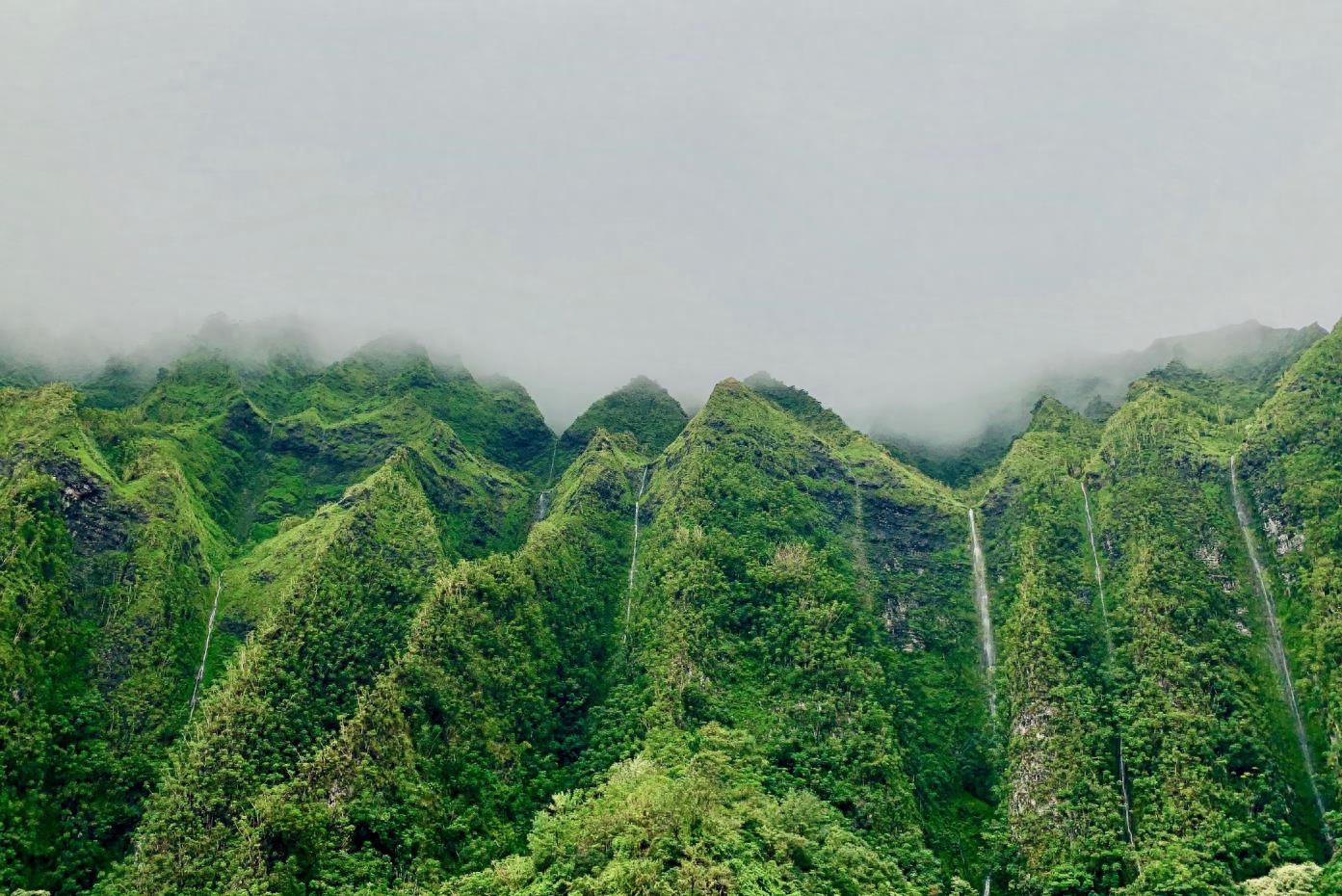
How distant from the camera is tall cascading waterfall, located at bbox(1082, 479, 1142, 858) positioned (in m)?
79.5

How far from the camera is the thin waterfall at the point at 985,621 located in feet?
341

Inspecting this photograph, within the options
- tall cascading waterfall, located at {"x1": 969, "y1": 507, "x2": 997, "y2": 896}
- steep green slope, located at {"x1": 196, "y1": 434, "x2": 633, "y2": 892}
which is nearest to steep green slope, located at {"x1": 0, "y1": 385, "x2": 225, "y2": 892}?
steep green slope, located at {"x1": 196, "y1": 434, "x2": 633, "y2": 892}

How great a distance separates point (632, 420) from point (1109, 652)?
107 metres

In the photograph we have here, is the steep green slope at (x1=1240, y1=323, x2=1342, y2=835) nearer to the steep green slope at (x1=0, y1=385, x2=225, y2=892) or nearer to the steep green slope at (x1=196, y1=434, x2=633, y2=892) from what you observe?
the steep green slope at (x1=196, y1=434, x2=633, y2=892)

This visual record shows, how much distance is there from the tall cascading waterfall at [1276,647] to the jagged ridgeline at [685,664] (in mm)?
352

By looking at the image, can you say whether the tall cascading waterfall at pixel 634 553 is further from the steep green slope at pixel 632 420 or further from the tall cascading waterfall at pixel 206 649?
the tall cascading waterfall at pixel 206 649

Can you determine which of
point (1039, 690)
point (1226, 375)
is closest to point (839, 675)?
point (1039, 690)

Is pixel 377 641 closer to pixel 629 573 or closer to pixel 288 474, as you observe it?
pixel 629 573

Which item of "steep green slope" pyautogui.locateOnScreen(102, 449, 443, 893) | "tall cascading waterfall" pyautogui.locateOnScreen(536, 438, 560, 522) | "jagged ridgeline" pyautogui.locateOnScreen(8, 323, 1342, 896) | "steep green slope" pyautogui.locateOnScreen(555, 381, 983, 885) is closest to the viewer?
"steep green slope" pyautogui.locateOnScreen(102, 449, 443, 893)

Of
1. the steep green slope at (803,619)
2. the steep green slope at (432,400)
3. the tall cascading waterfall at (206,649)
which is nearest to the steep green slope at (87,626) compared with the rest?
the tall cascading waterfall at (206,649)

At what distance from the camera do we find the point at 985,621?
376 feet

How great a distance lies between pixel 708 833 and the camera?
5847 cm

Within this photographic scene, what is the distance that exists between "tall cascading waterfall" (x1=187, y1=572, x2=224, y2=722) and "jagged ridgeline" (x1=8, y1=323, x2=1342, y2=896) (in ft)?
1.47

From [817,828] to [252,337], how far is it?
165 metres
